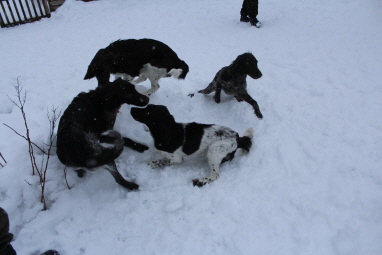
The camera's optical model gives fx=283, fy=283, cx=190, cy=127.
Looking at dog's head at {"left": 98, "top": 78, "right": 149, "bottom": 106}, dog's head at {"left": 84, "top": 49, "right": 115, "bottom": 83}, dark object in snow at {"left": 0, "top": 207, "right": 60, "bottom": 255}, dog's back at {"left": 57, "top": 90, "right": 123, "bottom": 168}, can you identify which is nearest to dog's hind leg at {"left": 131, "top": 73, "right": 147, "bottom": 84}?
dog's head at {"left": 84, "top": 49, "right": 115, "bottom": 83}

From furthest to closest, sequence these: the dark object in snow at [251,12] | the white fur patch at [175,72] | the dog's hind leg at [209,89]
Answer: the dark object in snow at [251,12]
the dog's hind leg at [209,89]
the white fur patch at [175,72]

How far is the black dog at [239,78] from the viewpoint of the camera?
5469 mm

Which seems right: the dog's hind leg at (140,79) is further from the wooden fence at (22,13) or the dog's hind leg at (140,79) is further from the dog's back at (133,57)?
the wooden fence at (22,13)

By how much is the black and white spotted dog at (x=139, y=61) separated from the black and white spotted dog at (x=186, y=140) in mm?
1604

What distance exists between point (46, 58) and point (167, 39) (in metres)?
3.67

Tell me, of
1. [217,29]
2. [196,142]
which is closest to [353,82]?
[196,142]

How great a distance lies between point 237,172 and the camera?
4.37m

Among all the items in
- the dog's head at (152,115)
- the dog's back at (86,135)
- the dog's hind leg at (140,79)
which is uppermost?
the dog's head at (152,115)

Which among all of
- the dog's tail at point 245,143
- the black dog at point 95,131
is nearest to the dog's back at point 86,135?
the black dog at point 95,131

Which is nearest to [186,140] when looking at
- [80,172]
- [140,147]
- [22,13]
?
[140,147]

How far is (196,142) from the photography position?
4.39 m

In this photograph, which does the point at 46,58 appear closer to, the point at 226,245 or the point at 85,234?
the point at 85,234

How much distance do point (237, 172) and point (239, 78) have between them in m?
2.09

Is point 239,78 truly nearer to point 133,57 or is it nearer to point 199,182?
point 133,57
